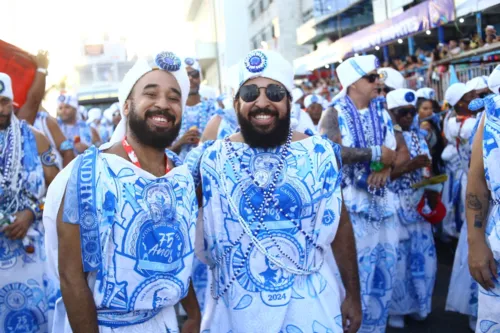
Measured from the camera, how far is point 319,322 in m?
3.16

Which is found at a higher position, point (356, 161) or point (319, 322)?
point (356, 161)

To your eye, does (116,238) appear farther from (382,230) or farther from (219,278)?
(382,230)

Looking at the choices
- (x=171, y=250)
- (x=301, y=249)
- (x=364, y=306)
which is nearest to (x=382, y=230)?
(x=364, y=306)

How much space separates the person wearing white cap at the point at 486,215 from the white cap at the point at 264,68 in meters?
1.11

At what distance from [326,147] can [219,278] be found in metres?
0.89

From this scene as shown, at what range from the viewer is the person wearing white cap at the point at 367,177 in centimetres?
499

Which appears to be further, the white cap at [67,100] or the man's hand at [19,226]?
the white cap at [67,100]

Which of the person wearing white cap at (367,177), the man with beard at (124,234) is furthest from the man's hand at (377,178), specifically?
the man with beard at (124,234)

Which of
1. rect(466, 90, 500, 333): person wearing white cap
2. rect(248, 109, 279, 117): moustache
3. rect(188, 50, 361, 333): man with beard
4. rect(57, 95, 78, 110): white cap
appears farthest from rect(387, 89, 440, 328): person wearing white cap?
rect(57, 95, 78, 110): white cap

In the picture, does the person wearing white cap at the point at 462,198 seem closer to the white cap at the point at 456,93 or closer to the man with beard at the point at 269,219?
the white cap at the point at 456,93

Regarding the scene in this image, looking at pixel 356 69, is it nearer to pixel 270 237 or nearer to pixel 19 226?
pixel 270 237

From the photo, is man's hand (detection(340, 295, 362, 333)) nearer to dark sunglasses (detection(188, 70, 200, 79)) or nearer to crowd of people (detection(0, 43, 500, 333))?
crowd of people (detection(0, 43, 500, 333))

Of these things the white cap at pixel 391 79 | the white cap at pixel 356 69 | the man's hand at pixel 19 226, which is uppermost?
the white cap at pixel 391 79

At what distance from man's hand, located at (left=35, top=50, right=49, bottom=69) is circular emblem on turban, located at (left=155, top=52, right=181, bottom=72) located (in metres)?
2.86
